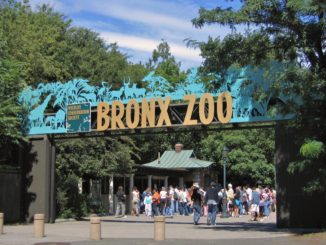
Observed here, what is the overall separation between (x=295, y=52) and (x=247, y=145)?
30656 millimetres

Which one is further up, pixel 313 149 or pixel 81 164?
pixel 81 164

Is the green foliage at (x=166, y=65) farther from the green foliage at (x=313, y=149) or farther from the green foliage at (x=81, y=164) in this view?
the green foliage at (x=313, y=149)

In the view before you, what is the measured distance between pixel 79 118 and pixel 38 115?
2.44 m

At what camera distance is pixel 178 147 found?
4553cm

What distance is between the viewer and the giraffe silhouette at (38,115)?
25.7 metres

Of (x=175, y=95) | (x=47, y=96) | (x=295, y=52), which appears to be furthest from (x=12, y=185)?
(x=295, y=52)

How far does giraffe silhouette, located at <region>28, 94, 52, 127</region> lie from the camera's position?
25.7 metres

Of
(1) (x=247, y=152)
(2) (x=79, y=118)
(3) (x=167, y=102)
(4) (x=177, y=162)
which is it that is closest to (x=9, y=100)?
(2) (x=79, y=118)

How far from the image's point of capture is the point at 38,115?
84.7 ft

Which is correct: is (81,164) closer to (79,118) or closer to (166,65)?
Result: (79,118)

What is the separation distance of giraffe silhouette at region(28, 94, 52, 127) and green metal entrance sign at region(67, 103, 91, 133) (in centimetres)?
145

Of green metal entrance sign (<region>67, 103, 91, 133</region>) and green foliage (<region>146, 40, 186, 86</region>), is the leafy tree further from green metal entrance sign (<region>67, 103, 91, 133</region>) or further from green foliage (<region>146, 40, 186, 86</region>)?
green foliage (<region>146, 40, 186, 86</region>)

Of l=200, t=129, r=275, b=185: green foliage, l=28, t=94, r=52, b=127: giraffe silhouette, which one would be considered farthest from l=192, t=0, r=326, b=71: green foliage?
l=200, t=129, r=275, b=185: green foliage

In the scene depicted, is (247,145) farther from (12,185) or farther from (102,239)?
(102,239)
